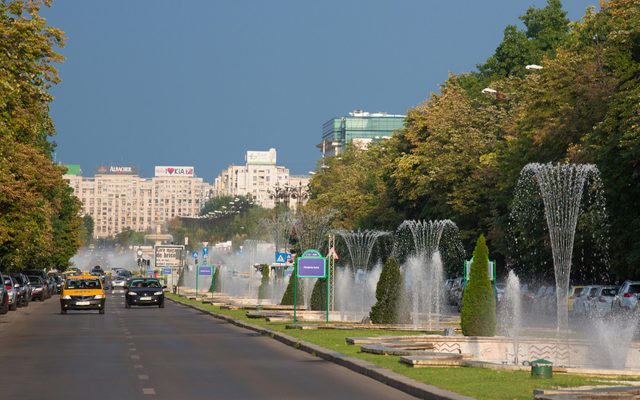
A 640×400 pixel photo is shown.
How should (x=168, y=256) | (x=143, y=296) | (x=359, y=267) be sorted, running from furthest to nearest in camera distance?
(x=168, y=256), (x=359, y=267), (x=143, y=296)

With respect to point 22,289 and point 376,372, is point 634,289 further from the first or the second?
point 22,289

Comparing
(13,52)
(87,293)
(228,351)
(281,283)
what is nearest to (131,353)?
(228,351)

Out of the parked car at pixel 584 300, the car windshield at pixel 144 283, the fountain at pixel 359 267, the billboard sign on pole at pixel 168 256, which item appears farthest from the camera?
the billboard sign on pole at pixel 168 256

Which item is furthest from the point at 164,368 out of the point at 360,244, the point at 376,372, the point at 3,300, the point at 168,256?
the point at 168,256

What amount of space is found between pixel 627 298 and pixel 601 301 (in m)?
4.49

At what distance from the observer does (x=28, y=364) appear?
90.9ft

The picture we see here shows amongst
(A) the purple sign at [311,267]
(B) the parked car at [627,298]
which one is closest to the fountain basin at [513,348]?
(A) the purple sign at [311,267]

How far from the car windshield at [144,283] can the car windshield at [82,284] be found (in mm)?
8181

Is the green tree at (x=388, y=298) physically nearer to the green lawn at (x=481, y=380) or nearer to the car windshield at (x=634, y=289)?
the car windshield at (x=634, y=289)

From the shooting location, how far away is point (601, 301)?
52.0 meters

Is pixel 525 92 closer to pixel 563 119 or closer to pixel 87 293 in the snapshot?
pixel 563 119

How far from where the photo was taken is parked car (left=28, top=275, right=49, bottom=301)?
91750mm

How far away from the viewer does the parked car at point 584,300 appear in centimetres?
5390

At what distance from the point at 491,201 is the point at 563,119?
14348mm
